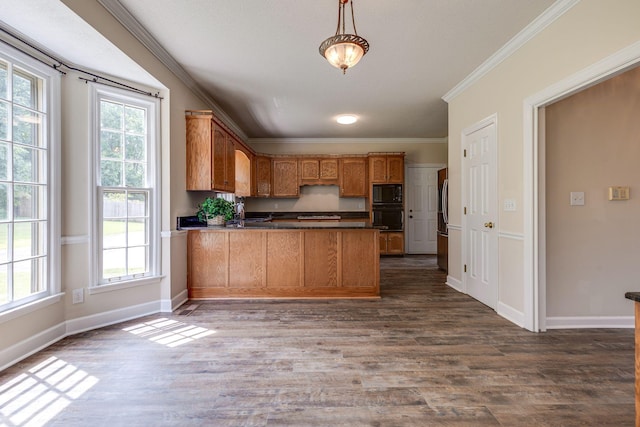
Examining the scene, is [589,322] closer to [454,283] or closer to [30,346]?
[454,283]

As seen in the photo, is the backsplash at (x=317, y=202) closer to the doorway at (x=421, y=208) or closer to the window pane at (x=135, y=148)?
the doorway at (x=421, y=208)

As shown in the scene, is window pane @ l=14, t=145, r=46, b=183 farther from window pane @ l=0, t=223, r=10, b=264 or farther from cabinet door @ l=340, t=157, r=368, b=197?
cabinet door @ l=340, t=157, r=368, b=197

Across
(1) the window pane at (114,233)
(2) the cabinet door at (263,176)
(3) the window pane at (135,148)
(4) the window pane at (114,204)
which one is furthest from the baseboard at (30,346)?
(2) the cabinet door at (263,176)

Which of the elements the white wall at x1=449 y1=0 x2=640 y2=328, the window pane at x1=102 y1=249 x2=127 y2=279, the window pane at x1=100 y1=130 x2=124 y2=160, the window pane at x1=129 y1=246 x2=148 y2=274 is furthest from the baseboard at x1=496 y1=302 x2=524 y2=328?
the window pane at x1=100 y1=130 x2=124 y2=160

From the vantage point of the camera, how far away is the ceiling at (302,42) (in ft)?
7.44

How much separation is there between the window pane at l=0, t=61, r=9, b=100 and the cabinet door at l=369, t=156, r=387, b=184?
5.48m

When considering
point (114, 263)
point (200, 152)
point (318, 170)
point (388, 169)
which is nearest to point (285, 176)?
point (318, 170)

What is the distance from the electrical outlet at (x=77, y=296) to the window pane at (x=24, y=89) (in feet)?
5.11

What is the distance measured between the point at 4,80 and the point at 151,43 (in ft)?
3.63

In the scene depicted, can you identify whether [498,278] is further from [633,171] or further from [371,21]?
[371,21]

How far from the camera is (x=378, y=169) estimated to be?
6492mm

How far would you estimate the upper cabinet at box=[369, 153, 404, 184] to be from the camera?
6.46 meters

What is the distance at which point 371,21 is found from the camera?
2.48 meters

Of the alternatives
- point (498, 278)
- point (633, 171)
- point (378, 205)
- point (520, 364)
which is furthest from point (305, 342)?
point (378, 205)
